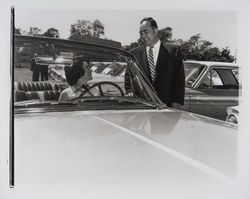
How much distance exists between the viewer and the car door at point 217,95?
186 cm

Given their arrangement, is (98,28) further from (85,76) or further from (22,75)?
(22,75)

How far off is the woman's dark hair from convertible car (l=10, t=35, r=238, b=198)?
3 centimetres

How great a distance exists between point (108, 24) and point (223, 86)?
2.63ft

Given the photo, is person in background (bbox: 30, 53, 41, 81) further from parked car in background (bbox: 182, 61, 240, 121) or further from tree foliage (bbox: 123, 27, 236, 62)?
parked car in background (bbox: 182, 61, 240, 121)

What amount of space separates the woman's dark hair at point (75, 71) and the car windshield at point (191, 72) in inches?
25.1

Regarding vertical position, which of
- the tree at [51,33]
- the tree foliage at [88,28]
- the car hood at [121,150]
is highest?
the tree foliage at [88,28]

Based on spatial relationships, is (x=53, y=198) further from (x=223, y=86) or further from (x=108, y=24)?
(x=223, y=86)

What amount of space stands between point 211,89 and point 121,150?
2.65ft

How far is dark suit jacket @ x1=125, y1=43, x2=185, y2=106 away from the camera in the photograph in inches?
73.0

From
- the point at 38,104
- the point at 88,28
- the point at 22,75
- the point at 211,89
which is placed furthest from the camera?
the point at 211,89

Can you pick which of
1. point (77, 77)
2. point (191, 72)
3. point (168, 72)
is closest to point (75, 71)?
point (77, 77)

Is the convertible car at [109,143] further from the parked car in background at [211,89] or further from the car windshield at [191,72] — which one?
the car windshield at [191,72]

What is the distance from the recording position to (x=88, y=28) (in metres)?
1.83

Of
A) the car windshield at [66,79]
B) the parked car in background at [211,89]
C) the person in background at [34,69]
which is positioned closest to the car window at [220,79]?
the parked car in background at [211,89]
